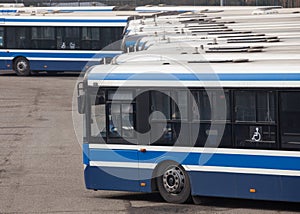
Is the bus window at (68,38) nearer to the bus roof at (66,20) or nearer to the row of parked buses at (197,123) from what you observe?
the bus roof at (66,20)

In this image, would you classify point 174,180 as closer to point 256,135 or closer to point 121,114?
point 121,114

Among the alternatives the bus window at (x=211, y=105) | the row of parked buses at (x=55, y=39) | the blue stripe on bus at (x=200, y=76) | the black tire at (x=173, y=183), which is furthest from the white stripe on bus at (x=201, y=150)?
the row of parked buses at (x=55, y=39)

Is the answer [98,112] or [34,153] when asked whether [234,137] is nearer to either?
[98,112]

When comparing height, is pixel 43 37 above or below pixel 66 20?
below

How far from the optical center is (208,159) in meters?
13.6

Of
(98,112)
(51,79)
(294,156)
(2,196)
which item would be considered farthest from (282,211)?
(51,79)

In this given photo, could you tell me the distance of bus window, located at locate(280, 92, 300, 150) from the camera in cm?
1284

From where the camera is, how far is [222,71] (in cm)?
1349

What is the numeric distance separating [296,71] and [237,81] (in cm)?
103

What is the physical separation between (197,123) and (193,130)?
133 millimetres

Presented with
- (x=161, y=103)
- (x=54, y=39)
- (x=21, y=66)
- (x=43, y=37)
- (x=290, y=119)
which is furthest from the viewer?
(x=21, y=66)

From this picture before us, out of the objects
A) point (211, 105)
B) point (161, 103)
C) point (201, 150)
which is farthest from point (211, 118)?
point (161, 103)

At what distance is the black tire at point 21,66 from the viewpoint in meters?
39.2

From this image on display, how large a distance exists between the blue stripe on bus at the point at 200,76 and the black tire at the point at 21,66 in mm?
25128
